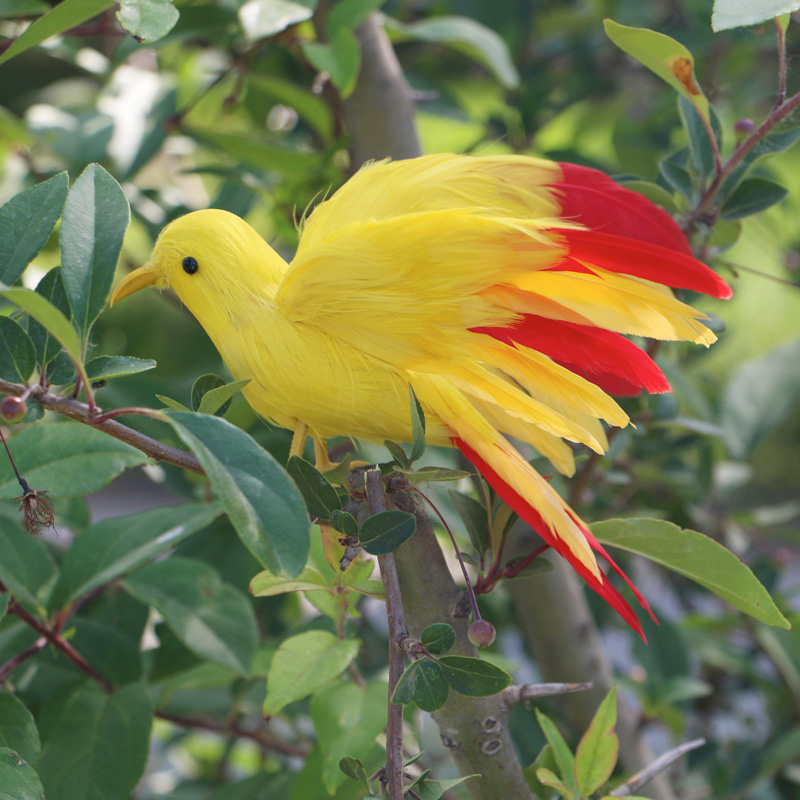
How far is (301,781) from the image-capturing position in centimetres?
58

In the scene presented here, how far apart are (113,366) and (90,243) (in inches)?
2.4

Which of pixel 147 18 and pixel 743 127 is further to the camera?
pixel 743 127

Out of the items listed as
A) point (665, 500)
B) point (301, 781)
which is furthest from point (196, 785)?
point (665, 500)

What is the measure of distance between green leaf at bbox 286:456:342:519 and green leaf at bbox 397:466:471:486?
4 cm

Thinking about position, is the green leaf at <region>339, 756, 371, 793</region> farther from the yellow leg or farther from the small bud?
the small bud

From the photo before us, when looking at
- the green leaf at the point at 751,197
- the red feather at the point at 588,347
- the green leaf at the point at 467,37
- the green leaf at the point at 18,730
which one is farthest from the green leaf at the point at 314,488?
the green leaf at the point at 467,37

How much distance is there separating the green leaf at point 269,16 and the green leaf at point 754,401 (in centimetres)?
71

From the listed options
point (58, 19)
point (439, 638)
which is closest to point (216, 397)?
point (439, 638)

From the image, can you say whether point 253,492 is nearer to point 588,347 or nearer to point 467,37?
point 588,347

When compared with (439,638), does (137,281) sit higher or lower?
higher

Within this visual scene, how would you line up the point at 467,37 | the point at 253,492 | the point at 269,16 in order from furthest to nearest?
the point at 467,37
the point at 269,16
the point at 253,492

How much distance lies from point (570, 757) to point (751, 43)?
108 cm

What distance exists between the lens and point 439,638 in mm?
371

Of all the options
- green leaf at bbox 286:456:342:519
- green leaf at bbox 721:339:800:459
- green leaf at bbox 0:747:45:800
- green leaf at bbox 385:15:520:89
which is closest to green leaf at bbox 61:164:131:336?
green leaf at bbox 286:456:342:519
